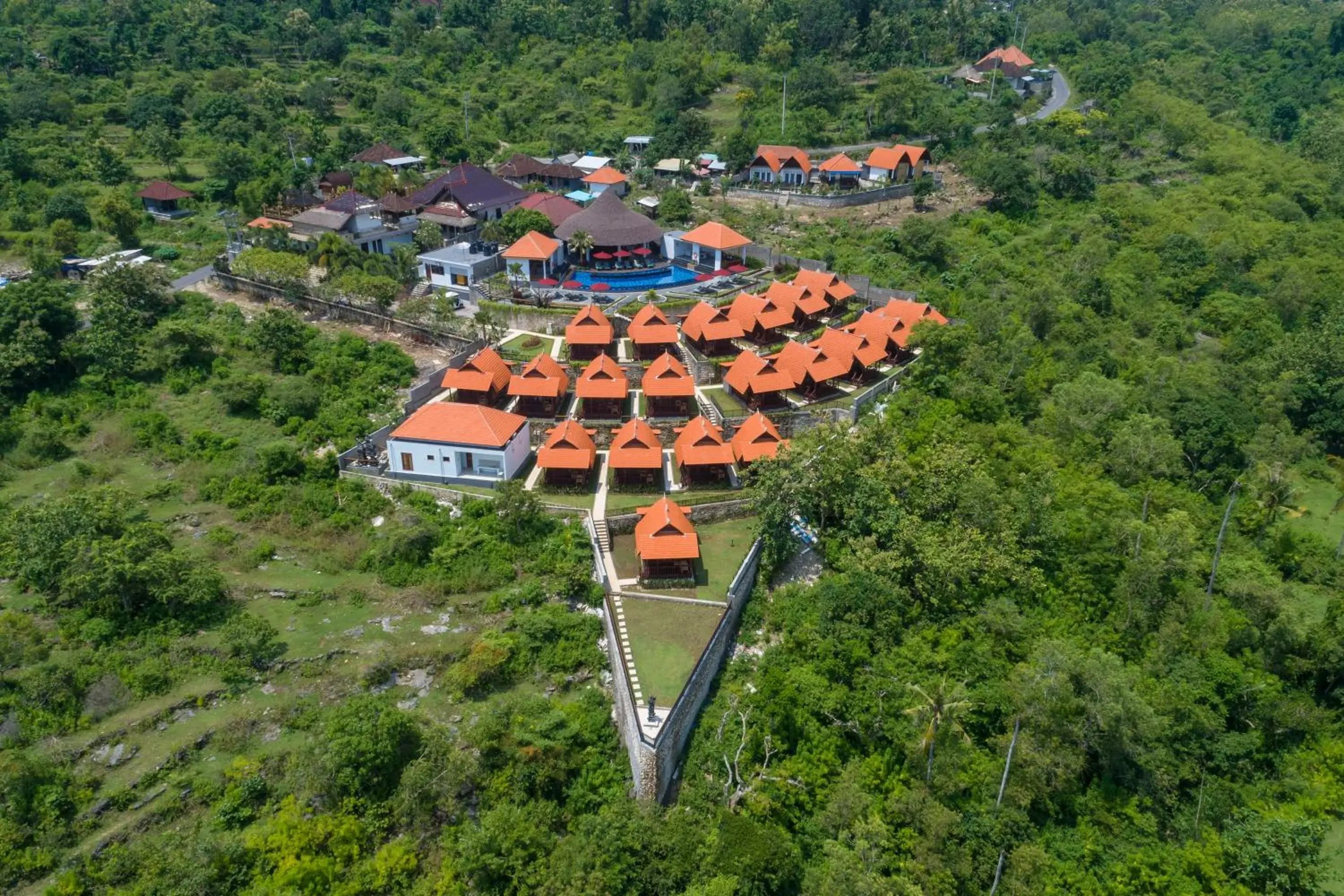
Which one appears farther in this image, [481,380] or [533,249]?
[533,249]

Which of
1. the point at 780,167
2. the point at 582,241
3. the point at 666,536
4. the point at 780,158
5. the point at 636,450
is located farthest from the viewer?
the point at 780,167

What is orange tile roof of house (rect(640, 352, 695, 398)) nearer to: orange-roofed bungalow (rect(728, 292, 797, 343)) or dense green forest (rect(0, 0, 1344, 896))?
orange-roofed bungalow (rect(728, 292, 797, 343))

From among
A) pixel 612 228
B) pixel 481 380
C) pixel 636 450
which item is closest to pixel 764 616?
pixel 636 450

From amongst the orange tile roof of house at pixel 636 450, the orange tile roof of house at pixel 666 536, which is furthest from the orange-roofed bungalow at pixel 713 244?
the orange tile roof of house at pixel 666 536

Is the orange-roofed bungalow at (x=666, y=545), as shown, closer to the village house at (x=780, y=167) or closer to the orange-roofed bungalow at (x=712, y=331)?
the orange-roofed bungalow at (x=712, y=331)

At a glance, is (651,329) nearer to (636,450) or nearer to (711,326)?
(711,326)

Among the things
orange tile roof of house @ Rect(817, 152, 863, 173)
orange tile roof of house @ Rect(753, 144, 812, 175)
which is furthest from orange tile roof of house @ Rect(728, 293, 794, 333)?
orange tile roof of house @ Rect(753, 144, 812, 175)
